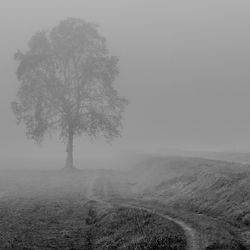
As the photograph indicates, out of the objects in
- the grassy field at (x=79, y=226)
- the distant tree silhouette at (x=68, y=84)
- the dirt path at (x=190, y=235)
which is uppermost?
the distant tree silhouette at (x=68, y=84)

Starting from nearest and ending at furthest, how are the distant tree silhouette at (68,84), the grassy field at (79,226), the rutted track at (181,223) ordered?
the rutted track at (181,223) < the grassy field at (79,226) < the distant tree silhouette at (68,84)

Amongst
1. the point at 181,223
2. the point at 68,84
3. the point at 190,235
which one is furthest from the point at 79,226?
the point at 68,84

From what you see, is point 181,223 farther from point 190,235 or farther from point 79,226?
point 79,226

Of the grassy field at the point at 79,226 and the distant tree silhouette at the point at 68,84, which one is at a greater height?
the distant tree silhouette at the point at 68,84

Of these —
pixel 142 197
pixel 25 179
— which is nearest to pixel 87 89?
pixel 25 179

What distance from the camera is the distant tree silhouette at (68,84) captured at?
6519 centimetres

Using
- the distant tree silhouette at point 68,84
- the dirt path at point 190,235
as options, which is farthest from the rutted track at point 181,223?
the distant tree silhouette at point 68,84

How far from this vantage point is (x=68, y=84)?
66688 mm

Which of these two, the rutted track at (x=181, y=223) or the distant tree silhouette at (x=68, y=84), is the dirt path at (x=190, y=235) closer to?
the rutted track at (x=181, y=223)

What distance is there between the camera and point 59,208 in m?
32.3

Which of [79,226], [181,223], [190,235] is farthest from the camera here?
[79,226]

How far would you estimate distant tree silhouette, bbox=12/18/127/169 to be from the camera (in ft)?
214

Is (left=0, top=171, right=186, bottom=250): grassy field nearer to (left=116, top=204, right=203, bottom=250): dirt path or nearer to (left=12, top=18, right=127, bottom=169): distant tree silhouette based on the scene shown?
(left=116, top=204, right=203, bottom=250): dirt path

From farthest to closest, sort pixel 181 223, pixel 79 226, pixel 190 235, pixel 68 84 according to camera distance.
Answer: pixel 68 84
pixel 79 226
pixel 181 223
pixel 190 235
